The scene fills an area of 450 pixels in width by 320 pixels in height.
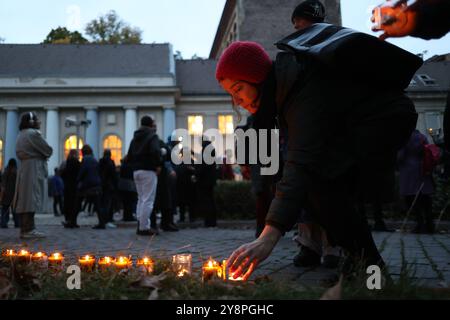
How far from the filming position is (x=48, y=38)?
52.3 m

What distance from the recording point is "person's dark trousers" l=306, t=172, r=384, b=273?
→ 2.55 meters

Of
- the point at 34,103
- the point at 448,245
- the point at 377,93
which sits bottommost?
the point at 448,245

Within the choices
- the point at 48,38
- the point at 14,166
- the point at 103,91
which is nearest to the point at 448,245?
the point at 14,166

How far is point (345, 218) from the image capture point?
2.55m

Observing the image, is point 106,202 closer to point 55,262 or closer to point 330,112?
point 55,262

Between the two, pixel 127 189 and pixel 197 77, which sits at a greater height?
pixel 197 77

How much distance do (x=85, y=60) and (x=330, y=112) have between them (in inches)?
1668

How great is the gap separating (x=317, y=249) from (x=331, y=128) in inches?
75.8

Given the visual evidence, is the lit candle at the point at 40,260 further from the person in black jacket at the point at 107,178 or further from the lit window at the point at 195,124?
the lit window at the point at 195,124

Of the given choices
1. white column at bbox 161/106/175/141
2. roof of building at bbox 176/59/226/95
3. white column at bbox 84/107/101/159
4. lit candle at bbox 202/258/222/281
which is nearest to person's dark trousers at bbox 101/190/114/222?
lit candle at bbox 202/258/222/281

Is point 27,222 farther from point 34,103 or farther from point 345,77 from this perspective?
point 34,103

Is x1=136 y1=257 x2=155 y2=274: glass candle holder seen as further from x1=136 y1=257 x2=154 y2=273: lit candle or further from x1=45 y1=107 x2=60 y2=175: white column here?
x1=45 y1=107 x2=60 y2=175: white column

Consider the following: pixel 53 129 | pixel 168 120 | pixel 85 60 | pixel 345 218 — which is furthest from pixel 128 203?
pixel 85 60

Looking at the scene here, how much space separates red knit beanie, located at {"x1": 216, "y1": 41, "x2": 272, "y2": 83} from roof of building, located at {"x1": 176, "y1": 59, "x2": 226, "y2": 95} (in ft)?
126
